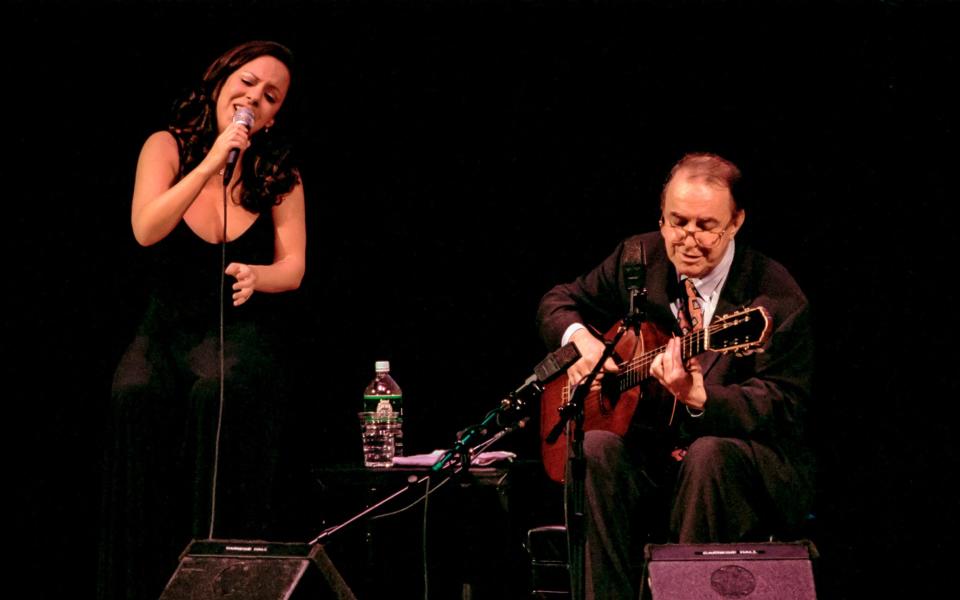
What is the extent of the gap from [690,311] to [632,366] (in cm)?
24

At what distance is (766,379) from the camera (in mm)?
2678

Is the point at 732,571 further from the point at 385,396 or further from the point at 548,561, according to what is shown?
the point at 385,396

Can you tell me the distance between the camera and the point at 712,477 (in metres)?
2.47

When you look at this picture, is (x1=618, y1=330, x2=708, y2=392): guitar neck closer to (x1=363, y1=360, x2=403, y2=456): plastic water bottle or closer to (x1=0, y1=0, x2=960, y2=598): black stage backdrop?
(x1=0, y1=0, x2=960, y2=598): black stage backdrop

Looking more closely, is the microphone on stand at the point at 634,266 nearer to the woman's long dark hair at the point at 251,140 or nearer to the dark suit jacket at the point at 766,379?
the dark suit jacket at the point at 766,379

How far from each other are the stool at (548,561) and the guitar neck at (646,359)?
500mm

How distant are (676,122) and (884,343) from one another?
3.43 feet

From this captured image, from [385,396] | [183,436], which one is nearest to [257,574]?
[183,436]

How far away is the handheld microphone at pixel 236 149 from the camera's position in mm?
2822

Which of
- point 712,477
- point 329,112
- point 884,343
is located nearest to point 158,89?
point 329,112

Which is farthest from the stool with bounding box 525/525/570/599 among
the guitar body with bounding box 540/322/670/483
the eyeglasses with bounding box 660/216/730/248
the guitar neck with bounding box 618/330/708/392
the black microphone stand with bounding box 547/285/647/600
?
the eyeglasses with bounding box 660/216/730/248

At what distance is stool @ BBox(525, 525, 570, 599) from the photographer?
296 centimetres

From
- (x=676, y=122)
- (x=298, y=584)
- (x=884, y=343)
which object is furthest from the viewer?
(x=676, y=122)

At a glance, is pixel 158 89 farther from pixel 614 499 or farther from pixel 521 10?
pixel 614 499
